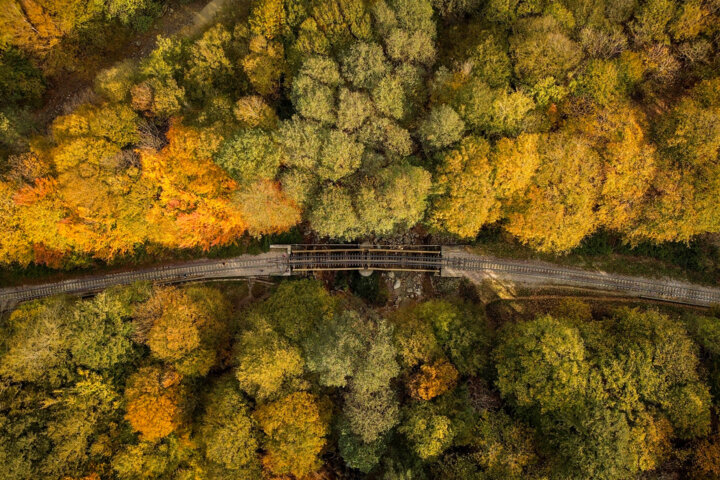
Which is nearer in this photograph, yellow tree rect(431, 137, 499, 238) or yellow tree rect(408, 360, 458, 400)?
yellow tree rect(431, 137, 499, 238)

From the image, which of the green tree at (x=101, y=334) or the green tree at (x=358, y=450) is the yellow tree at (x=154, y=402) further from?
the green tree at (x=358, y=450)

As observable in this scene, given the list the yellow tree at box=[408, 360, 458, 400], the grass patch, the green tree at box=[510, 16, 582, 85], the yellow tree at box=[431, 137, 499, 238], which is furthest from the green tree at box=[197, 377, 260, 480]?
the green tree at box=[510, 16, 582, 85]

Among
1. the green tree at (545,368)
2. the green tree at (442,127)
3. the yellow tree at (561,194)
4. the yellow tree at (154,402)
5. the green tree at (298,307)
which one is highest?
the green tree at (442,127)

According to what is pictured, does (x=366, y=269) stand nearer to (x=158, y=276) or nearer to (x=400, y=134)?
(x=400, y=134)

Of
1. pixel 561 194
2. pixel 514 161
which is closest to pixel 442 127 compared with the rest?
pixel 514 161

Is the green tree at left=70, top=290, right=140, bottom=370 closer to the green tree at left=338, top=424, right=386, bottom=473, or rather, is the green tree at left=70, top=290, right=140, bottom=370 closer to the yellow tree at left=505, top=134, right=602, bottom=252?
the green tree at left=338, top=424, right=386, bottom=473

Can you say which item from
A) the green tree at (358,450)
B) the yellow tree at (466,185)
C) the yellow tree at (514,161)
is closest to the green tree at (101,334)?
the green tree at (358,450)
